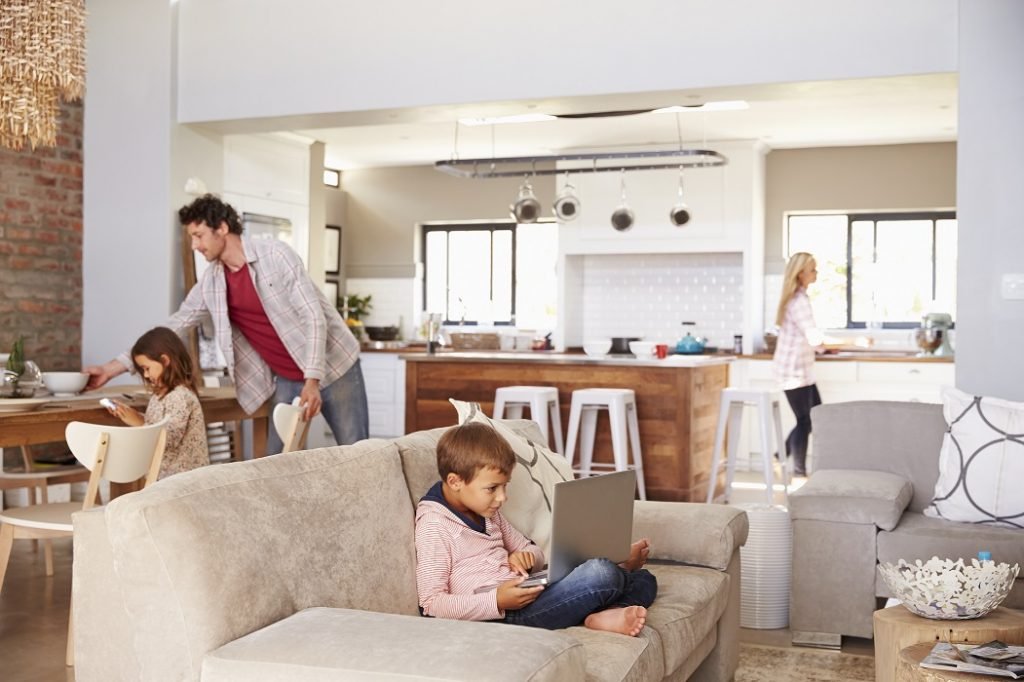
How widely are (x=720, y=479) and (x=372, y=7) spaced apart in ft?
11.9

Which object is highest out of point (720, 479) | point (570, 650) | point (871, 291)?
point (871, 291)

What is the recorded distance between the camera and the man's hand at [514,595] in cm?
240

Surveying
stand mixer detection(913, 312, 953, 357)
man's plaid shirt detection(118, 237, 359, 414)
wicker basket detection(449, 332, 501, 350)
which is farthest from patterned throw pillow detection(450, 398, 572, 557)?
wicker basket detection(449, 332, 501, 350)

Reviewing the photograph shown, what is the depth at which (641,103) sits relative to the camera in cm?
597

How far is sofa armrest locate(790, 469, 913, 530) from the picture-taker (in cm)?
377

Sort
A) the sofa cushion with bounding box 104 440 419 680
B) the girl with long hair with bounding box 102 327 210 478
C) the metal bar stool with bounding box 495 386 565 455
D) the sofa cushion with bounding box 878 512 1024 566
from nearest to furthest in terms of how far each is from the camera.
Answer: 1. the sofa cushion with bounding box 104 440 419 680
2. the sofa cushion with bounding box 878 512 1024 566
3. the girl with long hair with bounding box 102 327 210 478
4. the metal bar stool with bounding box 495 386 565 455

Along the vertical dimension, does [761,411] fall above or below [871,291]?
below

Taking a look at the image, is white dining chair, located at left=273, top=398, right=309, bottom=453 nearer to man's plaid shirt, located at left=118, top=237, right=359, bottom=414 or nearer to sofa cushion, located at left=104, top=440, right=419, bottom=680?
man's plaid shirt, located at left=118, top=237, right=359, bottom=414

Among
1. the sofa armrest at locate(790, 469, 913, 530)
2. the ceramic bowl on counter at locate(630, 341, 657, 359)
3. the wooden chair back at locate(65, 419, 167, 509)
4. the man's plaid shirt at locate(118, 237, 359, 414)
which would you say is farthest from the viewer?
the ceramic bowl on counter at locate(630, 341, 657, 359)

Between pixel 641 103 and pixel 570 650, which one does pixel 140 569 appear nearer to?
pixel 570 650

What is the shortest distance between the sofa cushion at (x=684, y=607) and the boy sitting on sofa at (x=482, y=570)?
0.30 feet

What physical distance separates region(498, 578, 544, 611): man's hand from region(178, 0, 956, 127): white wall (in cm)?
373

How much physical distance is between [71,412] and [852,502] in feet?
8.72

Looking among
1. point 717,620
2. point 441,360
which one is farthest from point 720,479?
point 717,620
